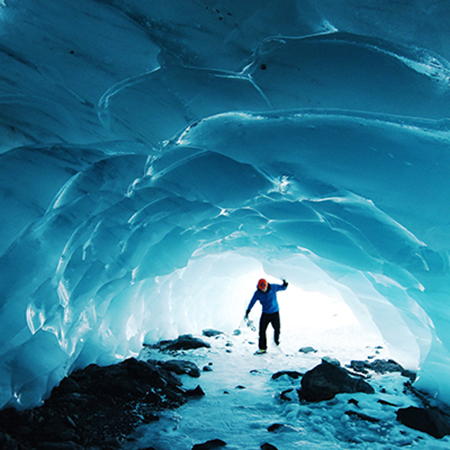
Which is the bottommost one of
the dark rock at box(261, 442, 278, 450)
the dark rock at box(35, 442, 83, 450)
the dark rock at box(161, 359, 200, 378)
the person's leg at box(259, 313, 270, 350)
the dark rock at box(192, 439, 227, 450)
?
the dark rock at box(35, 442, 83, 450)

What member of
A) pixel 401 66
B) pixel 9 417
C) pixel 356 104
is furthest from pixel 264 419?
pixel 401 66

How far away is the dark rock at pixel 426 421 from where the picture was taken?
3.71 meters

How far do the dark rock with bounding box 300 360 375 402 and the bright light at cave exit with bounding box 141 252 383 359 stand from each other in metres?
4.00

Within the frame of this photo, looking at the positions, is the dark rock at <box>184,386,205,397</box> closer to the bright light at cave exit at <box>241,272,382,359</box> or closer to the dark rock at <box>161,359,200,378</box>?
the dark rock at <box>161,359,200,378</box>

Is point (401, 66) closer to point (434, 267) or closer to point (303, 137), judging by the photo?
point (303, 137)

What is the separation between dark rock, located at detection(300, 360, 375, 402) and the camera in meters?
4.83

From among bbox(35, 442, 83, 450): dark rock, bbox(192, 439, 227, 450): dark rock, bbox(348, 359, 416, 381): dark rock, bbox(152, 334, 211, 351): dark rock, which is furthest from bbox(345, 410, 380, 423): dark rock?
bbox(152, 334, 211, 351): dark rock

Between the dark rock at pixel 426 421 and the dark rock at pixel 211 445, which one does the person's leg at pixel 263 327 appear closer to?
the dark rock at pixel 426 421

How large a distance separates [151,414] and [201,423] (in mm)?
620

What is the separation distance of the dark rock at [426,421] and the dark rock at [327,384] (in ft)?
3.04

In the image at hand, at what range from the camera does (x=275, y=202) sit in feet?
17.9

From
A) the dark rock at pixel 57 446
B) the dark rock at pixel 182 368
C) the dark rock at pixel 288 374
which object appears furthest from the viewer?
the dark rock at pixel 182 368

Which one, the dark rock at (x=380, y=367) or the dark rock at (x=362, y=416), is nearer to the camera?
the dark rock at (x=362, y=416)

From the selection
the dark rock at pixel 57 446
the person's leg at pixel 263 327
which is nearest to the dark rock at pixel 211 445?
the dark rock at pixel 57 446
